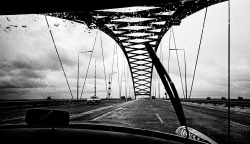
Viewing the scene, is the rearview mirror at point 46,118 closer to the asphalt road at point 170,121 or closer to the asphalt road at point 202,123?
the asphalt road at point 170,121

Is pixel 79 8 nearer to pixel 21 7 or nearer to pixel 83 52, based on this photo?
pixel 21 7

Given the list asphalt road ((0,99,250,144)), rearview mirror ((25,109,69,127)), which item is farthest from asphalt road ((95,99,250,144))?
rearview mirror ((25,109,69,127))

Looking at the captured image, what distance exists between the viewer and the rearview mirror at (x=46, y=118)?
154 centimetres

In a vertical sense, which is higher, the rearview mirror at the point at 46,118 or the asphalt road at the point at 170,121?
the rearview mirror at the point at 46,118

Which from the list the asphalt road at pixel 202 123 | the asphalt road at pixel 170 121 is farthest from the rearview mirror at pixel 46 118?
the asphalt road at pixel 202 123

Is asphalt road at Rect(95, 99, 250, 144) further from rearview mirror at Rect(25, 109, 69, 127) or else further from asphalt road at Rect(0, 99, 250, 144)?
rearview mirror at Rect(25, 109, 69, 127)

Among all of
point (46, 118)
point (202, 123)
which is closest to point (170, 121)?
point (202, 123)

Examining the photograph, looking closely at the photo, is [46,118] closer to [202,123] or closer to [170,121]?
[170,121]

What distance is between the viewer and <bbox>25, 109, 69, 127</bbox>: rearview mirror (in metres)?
1.54

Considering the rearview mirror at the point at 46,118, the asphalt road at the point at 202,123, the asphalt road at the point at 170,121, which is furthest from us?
the asphalt road at the point at 202,123

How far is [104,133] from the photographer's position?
1.89 m

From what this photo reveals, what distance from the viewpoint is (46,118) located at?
1535mm

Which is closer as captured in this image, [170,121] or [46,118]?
[46,118]

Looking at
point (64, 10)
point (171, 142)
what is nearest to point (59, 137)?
point (171, 142)
